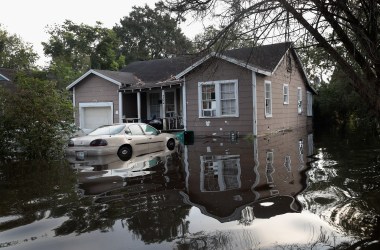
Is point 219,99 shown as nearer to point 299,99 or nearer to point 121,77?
point 121,77

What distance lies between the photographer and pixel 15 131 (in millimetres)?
12367

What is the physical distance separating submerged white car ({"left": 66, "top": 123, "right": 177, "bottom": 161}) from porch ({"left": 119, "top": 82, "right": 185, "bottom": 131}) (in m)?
7.27

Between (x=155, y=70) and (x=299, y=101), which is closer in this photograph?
(x=155, y=70)

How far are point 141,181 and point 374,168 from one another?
238 inches

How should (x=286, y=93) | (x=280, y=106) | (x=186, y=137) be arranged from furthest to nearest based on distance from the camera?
(x=286, y=93) → (x=280, y=106) → (x=186, y=137)

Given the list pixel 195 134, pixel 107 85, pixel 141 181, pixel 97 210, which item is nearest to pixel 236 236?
pixel 97 210

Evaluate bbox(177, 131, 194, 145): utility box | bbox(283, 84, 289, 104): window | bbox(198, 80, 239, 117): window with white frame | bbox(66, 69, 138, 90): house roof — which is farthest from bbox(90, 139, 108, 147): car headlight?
bbox(283, 84, 289, 104): window

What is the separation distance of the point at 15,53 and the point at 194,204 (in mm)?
55667

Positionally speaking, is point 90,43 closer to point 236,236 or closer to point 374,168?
point 374,168

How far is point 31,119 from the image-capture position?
12.2 m

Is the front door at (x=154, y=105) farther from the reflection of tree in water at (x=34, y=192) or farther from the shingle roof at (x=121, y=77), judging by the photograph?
the reflection of tree in water at (x=34, y=192)

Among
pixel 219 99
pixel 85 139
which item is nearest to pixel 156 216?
pixel 85 139

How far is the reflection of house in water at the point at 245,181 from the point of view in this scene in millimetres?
6324

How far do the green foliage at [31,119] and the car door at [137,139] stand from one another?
241 cm
